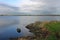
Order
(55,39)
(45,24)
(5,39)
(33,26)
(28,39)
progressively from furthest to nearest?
(33,26)
(45,24)
(5,39)
(28,39)
(55,39)

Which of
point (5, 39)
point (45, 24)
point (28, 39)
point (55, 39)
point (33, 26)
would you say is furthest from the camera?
point (33, 26)

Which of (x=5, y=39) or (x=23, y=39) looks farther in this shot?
(x=5, y=39)

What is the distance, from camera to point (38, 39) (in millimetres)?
7230

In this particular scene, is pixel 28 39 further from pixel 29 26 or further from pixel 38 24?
pixel 29 26

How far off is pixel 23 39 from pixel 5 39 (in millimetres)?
1587

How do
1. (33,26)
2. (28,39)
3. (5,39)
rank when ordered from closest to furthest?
1. (28,39)
2. (5,39)
3. (33,26)

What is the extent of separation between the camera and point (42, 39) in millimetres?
7094

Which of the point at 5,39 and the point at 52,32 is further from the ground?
the point at 52,32

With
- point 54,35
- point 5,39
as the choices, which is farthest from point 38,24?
point 54,35

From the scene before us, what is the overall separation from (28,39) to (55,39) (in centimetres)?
130

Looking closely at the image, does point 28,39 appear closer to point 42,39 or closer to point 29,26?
point 42,39

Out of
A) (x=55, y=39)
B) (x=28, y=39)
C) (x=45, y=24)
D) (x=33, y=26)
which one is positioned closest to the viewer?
(x=55, y=39)

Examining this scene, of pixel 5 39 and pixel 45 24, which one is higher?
pixel 45 24

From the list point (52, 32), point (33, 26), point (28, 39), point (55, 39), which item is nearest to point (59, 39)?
point (55, 39)
